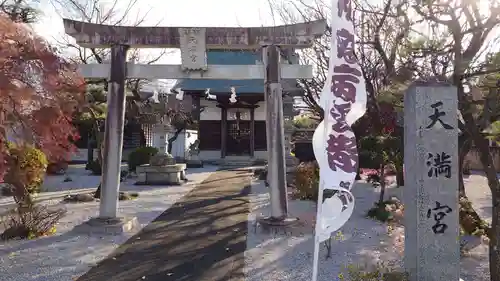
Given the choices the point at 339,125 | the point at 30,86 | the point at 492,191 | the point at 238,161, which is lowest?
the point at 238,161

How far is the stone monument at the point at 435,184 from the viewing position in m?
4.61

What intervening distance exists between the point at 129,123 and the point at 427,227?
25.4 meters

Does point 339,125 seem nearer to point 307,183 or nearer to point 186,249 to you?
point 186,249

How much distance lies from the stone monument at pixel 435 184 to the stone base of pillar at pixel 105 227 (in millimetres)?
5322

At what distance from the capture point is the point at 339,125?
409 centimetres

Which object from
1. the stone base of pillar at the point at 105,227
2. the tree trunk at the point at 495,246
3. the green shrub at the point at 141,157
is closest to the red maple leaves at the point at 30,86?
the stone base of pillar at the point at 105,227

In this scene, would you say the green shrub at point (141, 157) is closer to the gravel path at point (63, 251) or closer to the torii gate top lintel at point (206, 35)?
the gravel path at point (63, 251)

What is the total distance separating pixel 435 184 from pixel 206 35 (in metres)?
5.41

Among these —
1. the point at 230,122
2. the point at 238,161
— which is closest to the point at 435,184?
the point at 238,161

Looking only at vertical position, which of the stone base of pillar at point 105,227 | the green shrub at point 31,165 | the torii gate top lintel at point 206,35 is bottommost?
the stone base of pillar at point 105,227

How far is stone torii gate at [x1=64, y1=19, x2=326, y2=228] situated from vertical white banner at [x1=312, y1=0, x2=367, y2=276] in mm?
4079

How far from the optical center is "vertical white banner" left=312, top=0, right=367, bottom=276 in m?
4.04

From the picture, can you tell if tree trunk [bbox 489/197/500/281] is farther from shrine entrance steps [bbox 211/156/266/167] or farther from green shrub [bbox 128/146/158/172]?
shrine entrance steps [bbox 211/156/266/167]

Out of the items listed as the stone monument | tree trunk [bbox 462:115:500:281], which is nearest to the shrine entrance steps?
tree trunk [bbox 462:115:500:281]
